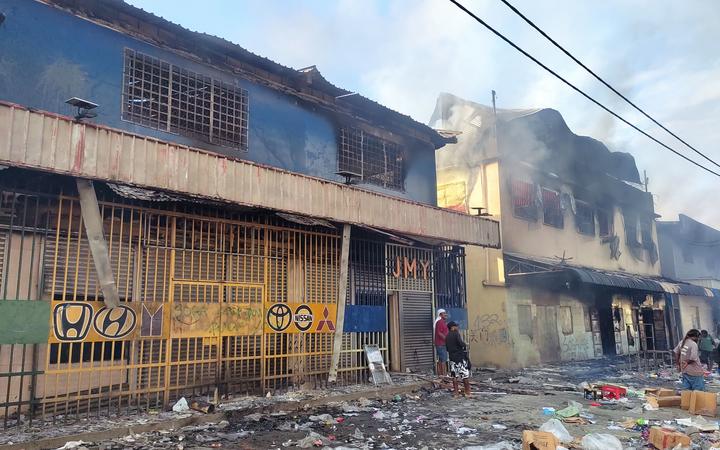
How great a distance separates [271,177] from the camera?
964cm

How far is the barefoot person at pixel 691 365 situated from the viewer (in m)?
10.1

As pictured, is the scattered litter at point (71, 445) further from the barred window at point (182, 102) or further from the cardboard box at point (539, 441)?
the cardboard box at point (539, 441)

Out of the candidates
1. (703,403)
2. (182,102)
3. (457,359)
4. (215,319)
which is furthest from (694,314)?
(182,102)

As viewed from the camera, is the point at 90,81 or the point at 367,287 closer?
the point at 90,81

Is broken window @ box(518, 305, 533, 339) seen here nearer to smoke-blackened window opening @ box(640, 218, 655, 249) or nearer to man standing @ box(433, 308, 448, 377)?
man standing @ box(433, 308, 448, 377)

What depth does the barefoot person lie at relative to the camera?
1010cm

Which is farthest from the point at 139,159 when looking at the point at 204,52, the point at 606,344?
the point at 606,344

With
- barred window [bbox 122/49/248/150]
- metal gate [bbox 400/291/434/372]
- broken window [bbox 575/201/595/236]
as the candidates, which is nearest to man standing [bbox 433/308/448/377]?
metal gate [bbox 400/291/434/372]

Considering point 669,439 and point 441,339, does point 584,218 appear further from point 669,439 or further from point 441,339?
point 669,439

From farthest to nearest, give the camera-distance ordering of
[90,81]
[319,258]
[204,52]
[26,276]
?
[319,258], [204,52], [90,81], [26,276]

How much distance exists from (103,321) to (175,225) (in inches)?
79.9

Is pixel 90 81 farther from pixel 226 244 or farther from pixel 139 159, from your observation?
pixel 226 244

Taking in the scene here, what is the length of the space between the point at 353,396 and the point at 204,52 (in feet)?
24.8

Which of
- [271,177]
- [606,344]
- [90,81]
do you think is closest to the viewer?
[90,81]
